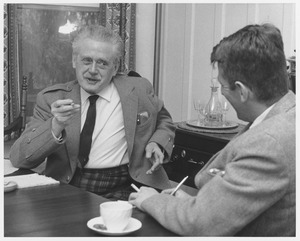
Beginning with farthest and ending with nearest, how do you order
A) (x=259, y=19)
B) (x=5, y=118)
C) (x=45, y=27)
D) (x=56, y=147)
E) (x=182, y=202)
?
1. (x=45, y=27)
2. (x=5, y=118)
3. (x=259, y=19)
4. (x=56, y=147)
5. (x=182, y=202)

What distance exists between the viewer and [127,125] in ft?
7.45

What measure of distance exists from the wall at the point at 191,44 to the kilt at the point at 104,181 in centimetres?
162

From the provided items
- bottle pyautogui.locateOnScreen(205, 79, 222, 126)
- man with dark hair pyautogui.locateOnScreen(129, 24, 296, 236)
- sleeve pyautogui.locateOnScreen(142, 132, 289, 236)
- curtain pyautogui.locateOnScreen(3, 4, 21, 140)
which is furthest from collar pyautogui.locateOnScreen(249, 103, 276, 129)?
curtain pyautogui.locateOnScreen(3, 4, 21, 140)

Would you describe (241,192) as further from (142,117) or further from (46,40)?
(46,40)

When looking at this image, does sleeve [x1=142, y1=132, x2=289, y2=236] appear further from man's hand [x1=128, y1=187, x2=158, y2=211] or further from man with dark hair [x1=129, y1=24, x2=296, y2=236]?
man's hand [x1=128, y1=187, x2=158, y2=211]

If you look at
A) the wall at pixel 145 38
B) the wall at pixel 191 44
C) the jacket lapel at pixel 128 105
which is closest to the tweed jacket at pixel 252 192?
the jacket lapel at pixel 128 105

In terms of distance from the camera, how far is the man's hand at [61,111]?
6.11 ft

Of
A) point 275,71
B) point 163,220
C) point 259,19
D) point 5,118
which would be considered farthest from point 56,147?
point 259,19

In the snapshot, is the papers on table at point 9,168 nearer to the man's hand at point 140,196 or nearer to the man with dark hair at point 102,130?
the man with dark hair at point 102,130

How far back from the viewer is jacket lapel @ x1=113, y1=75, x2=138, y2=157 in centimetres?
226

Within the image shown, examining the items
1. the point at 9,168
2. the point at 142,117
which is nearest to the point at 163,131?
the point at 142,117

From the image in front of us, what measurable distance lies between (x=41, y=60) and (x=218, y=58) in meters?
2.72

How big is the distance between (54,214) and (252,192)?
0.59 meters
